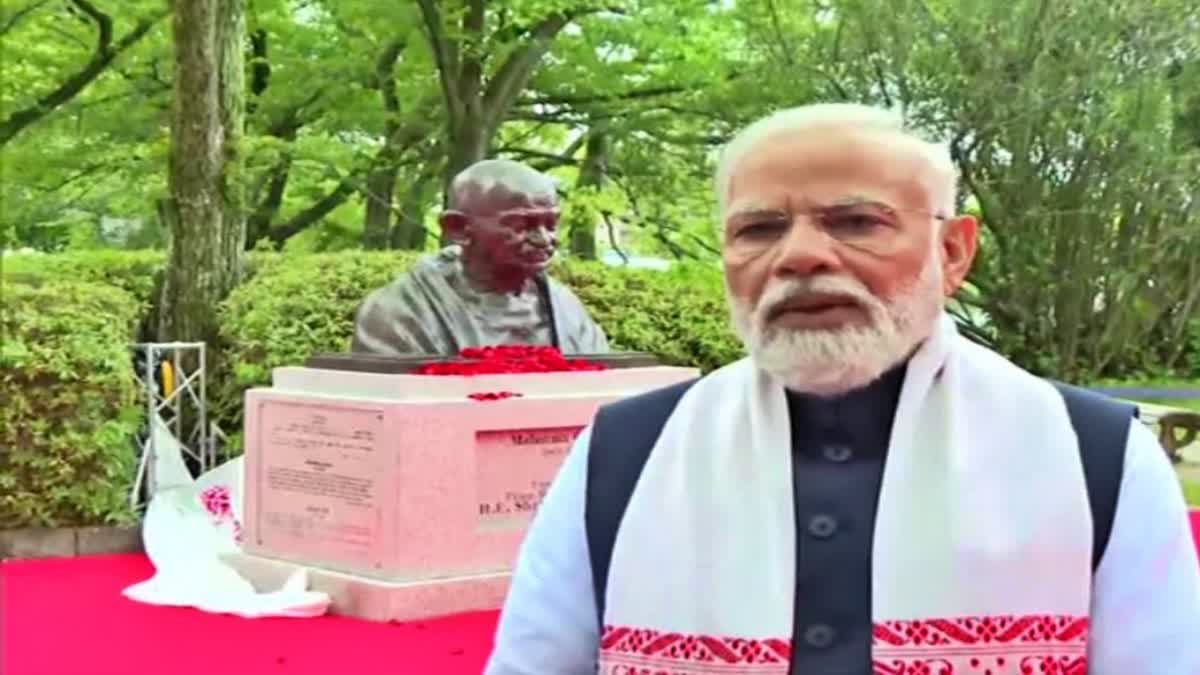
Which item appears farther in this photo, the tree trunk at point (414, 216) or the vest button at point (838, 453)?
the tree trunk at point (414, 216)

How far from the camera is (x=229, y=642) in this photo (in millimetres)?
5613

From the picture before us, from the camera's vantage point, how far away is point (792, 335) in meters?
1.71

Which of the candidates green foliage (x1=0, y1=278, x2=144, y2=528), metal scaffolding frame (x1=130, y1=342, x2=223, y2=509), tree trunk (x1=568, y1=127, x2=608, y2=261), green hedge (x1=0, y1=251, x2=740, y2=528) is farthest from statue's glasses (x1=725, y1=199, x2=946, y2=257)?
tree trunk (x1=568, y1=127, x2=608, y2=261)

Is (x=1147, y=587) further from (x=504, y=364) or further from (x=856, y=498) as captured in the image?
(x=504, y=364)

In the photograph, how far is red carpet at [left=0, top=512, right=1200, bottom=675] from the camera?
517 centimetres

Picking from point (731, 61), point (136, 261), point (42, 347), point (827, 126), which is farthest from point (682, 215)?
point (827, 126)

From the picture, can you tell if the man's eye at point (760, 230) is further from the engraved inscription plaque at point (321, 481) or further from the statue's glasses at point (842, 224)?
the engraved inscription plaque at point (321, 481)

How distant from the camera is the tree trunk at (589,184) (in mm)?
12969

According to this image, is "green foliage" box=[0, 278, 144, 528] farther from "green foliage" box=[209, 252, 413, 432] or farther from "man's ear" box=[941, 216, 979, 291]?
"man's ear" box=[941, 216, 979, 291]

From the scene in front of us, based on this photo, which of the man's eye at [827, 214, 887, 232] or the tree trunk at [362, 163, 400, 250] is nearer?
the man's eye at [827, 214, 887, 232]

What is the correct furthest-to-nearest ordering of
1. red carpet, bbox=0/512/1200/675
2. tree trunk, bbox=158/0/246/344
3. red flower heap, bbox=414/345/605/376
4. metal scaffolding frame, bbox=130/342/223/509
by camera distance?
tree trunk, bbox=158/0/246/344 < metal scaffolding frame, bbox=130/342/223/509 < red flower heap, bbox=414/345/605/376 < red carpet, bbox=0/512/1200/675

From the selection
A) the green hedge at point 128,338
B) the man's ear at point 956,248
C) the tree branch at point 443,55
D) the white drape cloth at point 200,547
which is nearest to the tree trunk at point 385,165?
the tree branch at point 443,55

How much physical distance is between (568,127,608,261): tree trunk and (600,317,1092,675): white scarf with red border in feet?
36.3

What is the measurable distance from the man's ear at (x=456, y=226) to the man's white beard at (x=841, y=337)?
4618 millimetres
